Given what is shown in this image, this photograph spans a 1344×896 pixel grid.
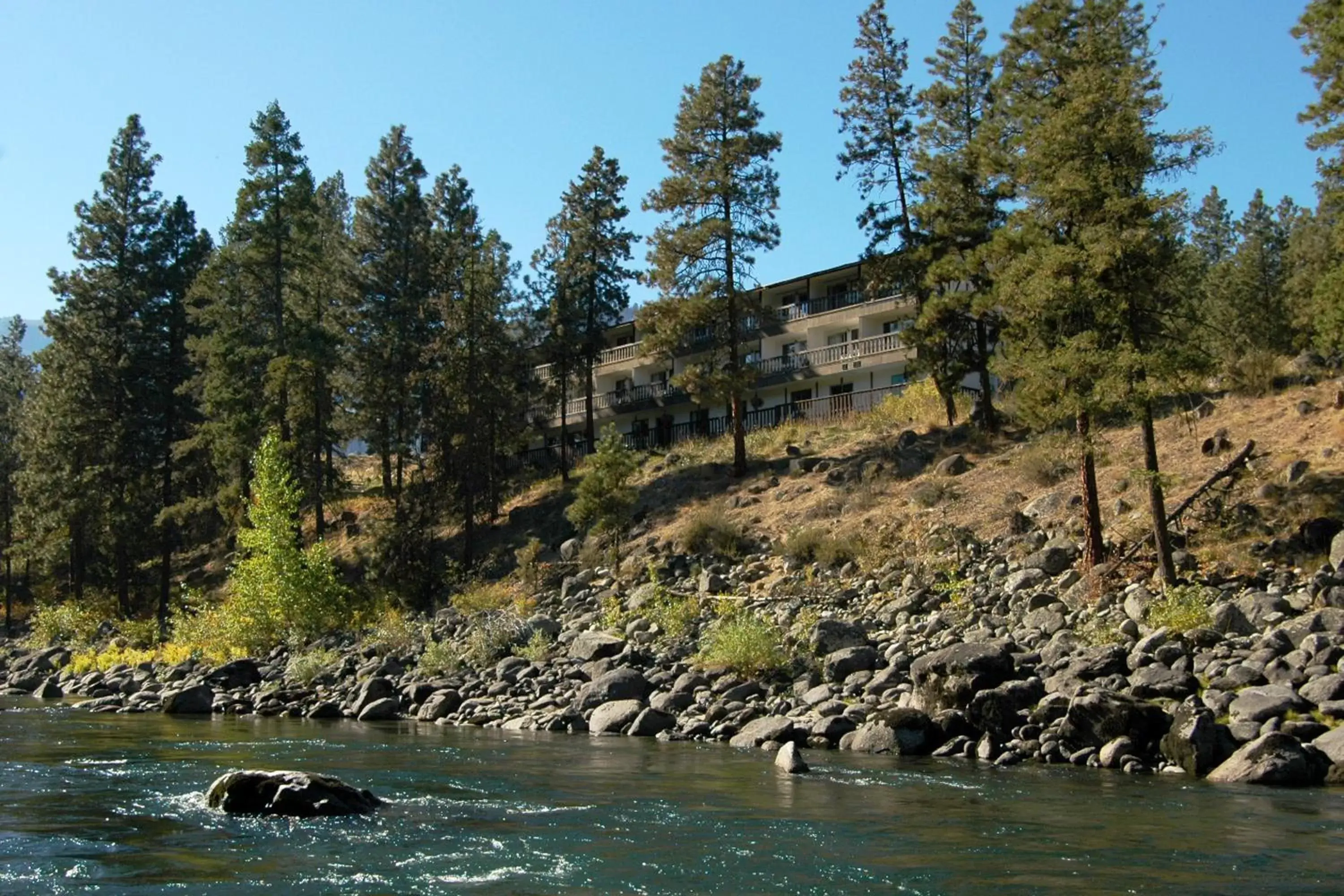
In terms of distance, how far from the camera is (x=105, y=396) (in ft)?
157

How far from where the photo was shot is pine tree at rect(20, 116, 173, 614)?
47.0 metres

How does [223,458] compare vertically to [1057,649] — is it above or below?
above

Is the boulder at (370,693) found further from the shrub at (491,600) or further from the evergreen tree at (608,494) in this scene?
the evergreen tree at (608,494)

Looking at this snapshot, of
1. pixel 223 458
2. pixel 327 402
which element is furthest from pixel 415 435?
pixel 223 458

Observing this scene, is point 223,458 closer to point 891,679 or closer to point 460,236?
point 460,236

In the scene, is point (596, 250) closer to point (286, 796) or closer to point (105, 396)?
point (105, 396)

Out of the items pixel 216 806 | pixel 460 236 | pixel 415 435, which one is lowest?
pixel 216 806

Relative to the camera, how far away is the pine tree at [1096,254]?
76.9 feet

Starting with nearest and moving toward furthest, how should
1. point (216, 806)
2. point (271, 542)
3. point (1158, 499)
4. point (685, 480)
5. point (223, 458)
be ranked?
point (216, 806) < point (1158, 499) < point (271, 542) < point (685, 480) < point (223, 458)

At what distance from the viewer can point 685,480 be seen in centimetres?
4128

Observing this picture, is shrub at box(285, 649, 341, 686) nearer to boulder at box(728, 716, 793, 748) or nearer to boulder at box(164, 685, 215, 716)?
boulder at box(164, 685, 215, 716)

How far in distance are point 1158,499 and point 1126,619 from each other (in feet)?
9.14

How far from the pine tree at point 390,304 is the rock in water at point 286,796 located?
30.6 m

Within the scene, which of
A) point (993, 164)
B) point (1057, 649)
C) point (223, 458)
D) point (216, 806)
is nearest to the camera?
point (216, 806)
